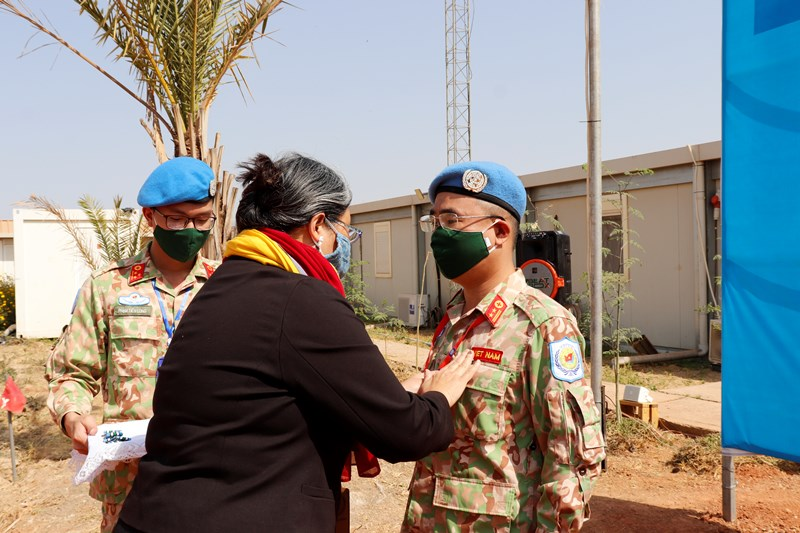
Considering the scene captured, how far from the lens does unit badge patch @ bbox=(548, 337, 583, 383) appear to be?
192cm

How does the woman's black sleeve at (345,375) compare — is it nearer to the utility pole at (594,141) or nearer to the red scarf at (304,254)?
the red scarf at (304,254)

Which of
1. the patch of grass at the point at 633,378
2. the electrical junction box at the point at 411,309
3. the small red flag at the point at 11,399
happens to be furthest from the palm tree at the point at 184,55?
the electrical junction box at the point at 411,309

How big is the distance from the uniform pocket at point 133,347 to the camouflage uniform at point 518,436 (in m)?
1.28

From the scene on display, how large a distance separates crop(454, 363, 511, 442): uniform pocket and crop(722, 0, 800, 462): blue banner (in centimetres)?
195

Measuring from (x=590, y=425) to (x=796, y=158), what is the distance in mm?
2048

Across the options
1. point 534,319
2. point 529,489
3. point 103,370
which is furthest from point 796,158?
point 103,370

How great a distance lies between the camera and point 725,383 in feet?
11.7

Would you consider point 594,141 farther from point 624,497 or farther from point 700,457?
point 700,457

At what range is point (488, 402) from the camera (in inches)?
80.9

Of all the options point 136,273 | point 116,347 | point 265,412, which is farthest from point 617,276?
point 265,412

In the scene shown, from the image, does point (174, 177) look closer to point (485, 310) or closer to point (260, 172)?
point (260, 172)

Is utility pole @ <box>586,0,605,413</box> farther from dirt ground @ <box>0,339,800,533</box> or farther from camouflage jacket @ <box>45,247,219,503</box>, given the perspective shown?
camouflage jacket @ <box>45,247,219,503</box>

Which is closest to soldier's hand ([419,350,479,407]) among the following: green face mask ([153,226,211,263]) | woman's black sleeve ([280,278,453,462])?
woman's black sleeve ([280,278,453,462])

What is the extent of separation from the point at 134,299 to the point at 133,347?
0.65ft
